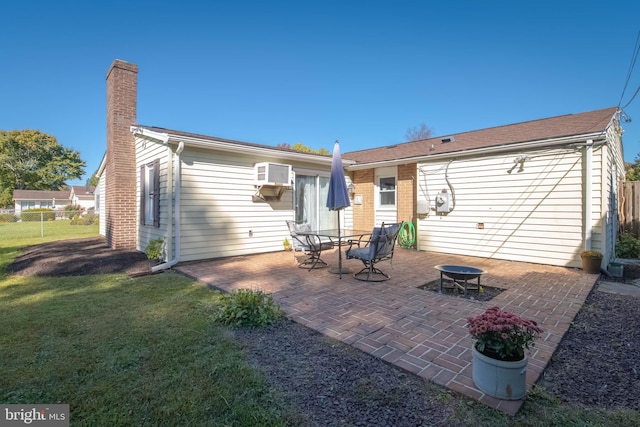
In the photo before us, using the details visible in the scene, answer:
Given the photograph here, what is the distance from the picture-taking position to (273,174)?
24.6ft

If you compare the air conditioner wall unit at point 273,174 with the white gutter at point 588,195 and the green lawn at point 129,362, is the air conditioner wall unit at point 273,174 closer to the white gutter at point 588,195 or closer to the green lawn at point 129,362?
the green lawn at point 129,362

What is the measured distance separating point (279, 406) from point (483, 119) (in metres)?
19.0

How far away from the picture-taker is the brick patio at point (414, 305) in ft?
8.28

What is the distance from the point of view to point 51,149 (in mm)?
36125

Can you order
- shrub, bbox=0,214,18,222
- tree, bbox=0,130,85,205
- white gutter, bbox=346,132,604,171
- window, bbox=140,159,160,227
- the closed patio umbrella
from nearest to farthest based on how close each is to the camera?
the closed patio umbrella < white gutter, bbox=346,132,604,171 < window, bbox=140,159,160,227 < shrub, bbox=0,214,18,222 < tree, bbox=0,130,85,205

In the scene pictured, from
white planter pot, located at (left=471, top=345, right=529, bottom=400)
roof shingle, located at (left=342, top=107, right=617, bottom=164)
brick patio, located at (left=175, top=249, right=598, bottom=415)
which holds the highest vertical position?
roof shingle, located at (left=342, top=107, right=617, bottom=164)

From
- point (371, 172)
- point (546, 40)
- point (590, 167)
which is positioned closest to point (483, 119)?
point (546, 40)

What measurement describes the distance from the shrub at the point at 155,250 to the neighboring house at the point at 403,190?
0.63 ft

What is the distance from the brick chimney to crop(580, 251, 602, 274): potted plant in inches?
421

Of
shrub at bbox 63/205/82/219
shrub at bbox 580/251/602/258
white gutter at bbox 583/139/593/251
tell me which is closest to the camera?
shrub at bbox 580/251/602/258

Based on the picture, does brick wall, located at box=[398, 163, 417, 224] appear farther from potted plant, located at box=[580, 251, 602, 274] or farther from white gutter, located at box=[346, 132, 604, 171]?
potted plant, located at box=[580, 251, 602, 274]

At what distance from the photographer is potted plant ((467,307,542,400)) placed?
1.96m

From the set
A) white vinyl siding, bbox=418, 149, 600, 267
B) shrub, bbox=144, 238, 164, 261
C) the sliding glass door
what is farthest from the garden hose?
shrub, bbox=144, 238, 164, 261

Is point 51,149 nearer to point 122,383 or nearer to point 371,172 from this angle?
point 371,172
